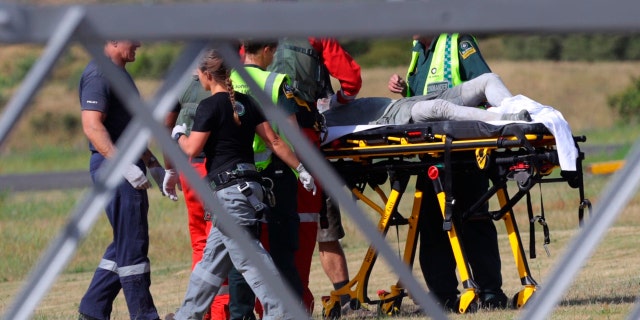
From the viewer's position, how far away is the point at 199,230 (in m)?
6.78

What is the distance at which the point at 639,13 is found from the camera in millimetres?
2721

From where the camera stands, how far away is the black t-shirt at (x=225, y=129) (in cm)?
592

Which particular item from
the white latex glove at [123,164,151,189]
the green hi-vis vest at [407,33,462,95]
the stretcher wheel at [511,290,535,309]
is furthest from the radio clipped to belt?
the stretcher wheel at [511,290,535,309]

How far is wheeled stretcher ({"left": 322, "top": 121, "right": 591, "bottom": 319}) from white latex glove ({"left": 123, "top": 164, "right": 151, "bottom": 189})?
49.2 inches

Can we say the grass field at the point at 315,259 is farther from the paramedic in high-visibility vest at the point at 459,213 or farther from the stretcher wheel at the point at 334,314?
the stretcher wheel at the point at 334,314

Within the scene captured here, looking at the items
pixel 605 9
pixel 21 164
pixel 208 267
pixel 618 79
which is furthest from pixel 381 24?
pixel 618 79

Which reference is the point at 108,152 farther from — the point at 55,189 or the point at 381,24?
the point at 55,189

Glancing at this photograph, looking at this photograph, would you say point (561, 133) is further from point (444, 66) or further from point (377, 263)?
point (377, 263)

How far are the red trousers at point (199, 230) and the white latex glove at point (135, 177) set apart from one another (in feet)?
1.43

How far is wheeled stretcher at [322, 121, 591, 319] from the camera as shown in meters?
6.53

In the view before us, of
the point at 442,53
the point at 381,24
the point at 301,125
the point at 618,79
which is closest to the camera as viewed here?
the point at 381,24

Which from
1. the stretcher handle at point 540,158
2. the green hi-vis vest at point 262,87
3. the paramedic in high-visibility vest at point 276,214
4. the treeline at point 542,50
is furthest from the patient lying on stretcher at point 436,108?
the treeline at point 542,50

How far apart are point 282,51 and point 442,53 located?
3.49ft

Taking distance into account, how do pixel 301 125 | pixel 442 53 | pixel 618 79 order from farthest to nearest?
Result: pixel 618 79 → pixel 442 53 → pixel 301 125
